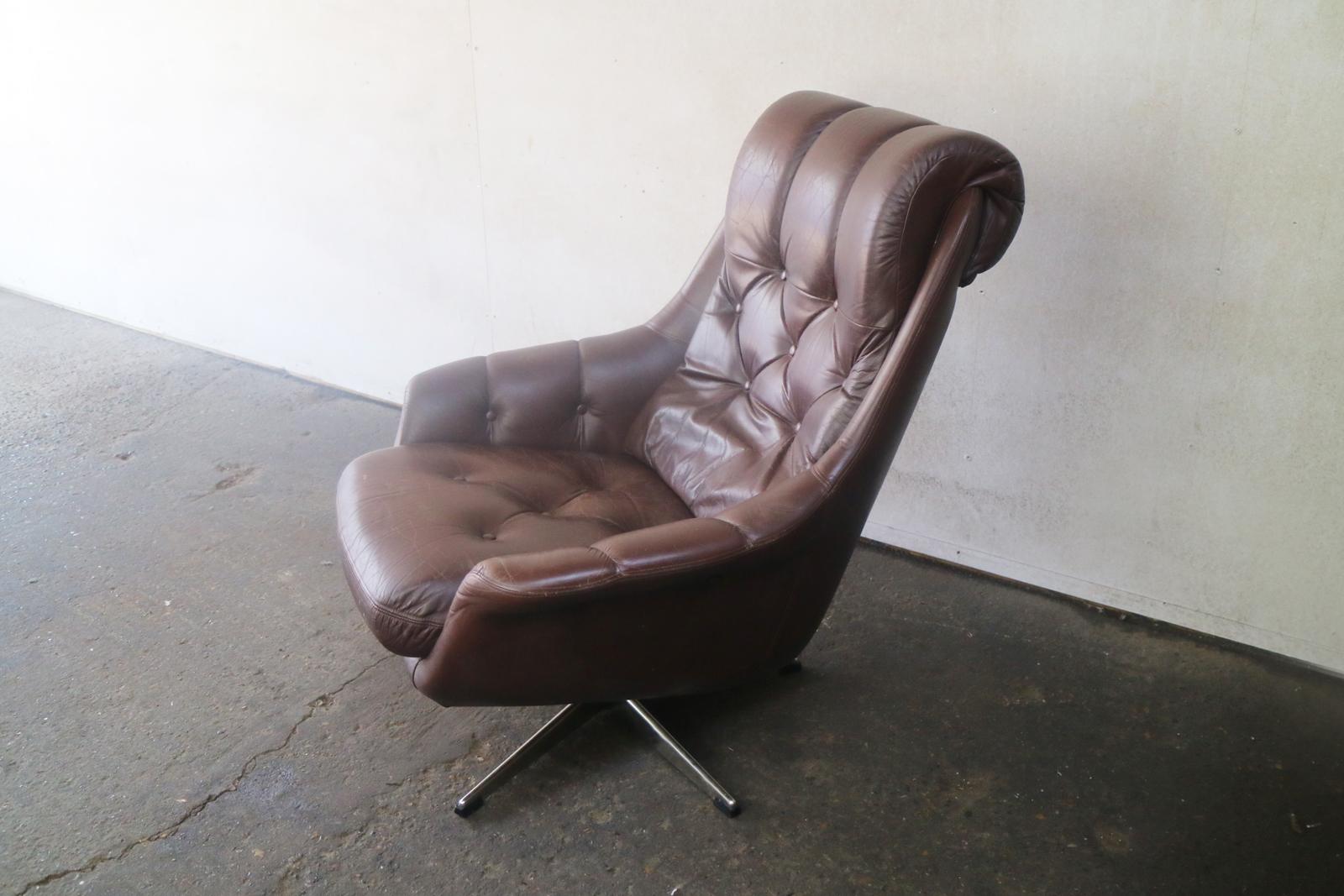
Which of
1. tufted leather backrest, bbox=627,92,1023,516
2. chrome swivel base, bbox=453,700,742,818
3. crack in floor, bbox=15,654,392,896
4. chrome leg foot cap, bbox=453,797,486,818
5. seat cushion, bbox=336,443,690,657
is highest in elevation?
tufted leather backrest, bbox=627,92,1023,516

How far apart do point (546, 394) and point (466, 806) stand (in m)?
0.80

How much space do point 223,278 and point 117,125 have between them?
657 millimetres

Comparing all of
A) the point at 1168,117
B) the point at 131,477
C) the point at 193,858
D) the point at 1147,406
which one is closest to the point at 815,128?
the point at 1168,117

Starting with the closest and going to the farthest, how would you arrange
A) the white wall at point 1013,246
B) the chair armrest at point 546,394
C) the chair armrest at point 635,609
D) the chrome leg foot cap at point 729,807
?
the chair armrest at point 635,609 < the chrome leg foot cap at point 729,807 < the white wall at point 1013,246 < the chair armrest at point 546,394

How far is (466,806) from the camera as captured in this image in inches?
72.0

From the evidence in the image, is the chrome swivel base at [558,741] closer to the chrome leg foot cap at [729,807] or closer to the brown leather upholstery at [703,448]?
the chrome leg foot cap at [729,807]

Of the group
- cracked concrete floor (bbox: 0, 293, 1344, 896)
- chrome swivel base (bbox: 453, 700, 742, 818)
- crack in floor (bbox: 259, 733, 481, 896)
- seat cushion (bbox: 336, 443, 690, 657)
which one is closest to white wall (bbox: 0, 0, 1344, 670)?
cracked concrete floor (bbox: 0, 293, 1344, 896)

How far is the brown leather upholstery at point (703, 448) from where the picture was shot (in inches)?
63.3

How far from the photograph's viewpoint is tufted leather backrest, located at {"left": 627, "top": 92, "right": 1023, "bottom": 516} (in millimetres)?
1711

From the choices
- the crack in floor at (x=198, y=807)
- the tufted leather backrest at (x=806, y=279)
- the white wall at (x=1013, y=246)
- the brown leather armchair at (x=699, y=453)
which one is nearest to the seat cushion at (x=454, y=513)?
the brown leather armchair at (x=699, y=453)

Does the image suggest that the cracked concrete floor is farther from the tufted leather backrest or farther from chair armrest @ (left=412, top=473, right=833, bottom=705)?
the tufted leather backrest

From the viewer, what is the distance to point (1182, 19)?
194 cm

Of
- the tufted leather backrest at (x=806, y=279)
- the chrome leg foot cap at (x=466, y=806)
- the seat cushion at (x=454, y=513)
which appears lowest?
the chrome leg foot cap at (x=466, y=806)

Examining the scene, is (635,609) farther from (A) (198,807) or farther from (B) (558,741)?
(A) (198,807)
